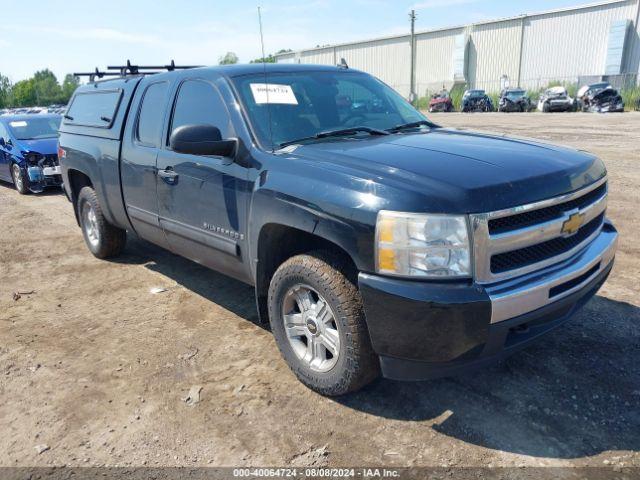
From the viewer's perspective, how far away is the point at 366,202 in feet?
8.25

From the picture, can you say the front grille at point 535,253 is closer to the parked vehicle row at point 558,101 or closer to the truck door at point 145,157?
the truck door at point 145,157

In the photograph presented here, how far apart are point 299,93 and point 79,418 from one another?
97.1 inches

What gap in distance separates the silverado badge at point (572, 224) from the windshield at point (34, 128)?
1031cm

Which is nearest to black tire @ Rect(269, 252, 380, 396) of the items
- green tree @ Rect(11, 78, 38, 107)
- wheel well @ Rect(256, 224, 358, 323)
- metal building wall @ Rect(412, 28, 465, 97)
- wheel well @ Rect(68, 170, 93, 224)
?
wheel well @ Rect(256, 224, 358, 323)

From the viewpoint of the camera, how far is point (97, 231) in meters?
5.71

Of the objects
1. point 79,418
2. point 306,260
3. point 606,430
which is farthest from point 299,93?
point 606,430

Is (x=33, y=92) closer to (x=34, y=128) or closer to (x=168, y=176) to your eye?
(x=34, y=128)

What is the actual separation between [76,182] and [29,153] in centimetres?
492

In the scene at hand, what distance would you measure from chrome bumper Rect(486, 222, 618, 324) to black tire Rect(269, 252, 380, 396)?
0.67 m

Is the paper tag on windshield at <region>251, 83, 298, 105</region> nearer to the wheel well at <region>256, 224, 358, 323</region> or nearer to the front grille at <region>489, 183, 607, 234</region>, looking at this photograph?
the wheel well at <region>256, 224, 358, 323</region>

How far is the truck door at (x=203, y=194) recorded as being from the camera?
3.44 metres

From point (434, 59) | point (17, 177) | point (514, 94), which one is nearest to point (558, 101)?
point (514, 94)

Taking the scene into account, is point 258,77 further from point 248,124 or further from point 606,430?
point 606,430

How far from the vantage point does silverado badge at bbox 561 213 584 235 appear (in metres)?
2.76
